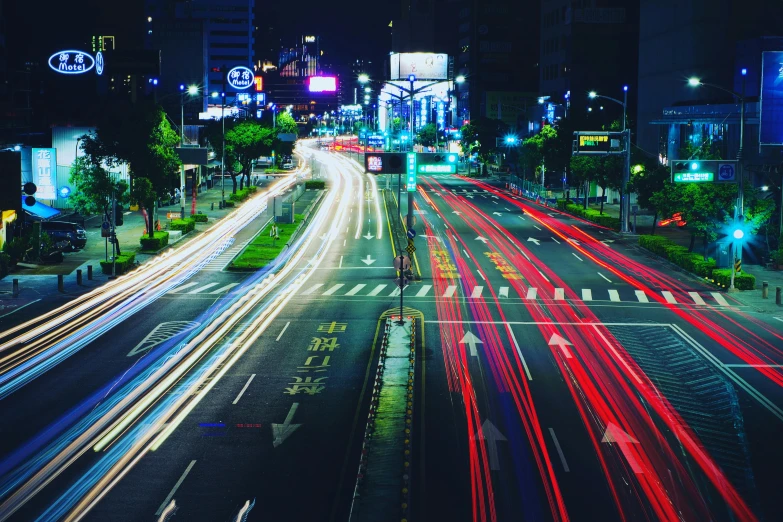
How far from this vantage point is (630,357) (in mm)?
31172

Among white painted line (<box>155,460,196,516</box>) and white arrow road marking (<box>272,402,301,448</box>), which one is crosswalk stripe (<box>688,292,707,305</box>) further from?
white painted line (<box>155,460,196,516</box>)

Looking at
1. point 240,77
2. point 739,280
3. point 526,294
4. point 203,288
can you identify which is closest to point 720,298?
point 739,280

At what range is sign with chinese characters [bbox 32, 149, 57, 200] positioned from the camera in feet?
206

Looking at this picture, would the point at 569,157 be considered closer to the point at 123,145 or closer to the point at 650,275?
the point at 650,275

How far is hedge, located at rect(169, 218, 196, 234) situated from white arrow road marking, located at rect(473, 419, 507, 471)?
4565cm

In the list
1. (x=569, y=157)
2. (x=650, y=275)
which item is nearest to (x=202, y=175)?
(x=569, y=157)

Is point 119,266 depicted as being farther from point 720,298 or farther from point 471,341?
point 720,298

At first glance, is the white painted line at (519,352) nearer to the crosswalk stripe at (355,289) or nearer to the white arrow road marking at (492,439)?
the white arrow road marking at (492,439)

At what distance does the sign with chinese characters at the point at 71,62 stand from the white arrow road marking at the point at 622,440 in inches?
2579

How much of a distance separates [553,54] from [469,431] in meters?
126

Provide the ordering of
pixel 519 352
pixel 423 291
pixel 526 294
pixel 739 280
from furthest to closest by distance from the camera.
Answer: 1. pixel 739 280
2. pixel 423 291
3. pixel 526 294
4. pixel 519 352

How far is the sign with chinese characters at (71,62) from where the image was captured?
3027 inches

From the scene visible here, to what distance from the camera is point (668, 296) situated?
4362 cm

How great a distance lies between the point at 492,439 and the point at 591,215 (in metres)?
57.2
